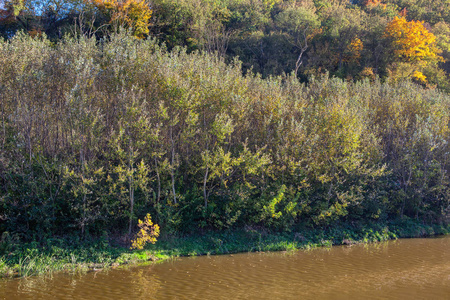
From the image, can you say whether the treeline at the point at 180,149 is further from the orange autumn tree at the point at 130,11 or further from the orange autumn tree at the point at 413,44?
A: the orange autumn tree at the point at 413,44

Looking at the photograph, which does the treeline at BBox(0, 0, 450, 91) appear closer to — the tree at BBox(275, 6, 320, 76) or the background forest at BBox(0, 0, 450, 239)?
the tree at BBox(275, 6, 320, 76)

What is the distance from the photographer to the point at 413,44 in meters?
40.8

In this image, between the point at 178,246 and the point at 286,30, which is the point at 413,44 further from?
the point at 178,246

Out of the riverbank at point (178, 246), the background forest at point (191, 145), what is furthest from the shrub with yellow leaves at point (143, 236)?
the background forest at point (191, 145)

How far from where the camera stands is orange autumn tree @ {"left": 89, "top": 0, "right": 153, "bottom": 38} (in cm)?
3628

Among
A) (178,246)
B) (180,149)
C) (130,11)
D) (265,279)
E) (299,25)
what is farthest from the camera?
(299,25)

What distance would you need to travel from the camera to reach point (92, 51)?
19188mm

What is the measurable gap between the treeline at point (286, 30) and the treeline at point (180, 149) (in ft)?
53.4

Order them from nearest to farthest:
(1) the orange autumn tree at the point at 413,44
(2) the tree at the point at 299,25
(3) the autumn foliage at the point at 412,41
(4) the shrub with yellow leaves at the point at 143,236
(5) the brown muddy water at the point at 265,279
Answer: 1. (5) the brown muddy water at the point at 265,279
2. (4) the shrub with yellow leaves at the point at 143,236
3. (1) the orange autumn tree at the point at 413,44
4. (3) the autumn foliage at the point at 412,41
5. (2) the tree at the point at 299,25

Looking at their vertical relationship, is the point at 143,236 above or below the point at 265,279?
above

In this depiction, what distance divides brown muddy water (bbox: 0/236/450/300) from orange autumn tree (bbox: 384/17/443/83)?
28.7 meters

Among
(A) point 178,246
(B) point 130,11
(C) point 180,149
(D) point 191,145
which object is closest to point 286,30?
(B) point 130,11

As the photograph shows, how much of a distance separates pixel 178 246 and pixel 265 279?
5730 mm

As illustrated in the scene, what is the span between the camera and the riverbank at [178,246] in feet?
49.4
